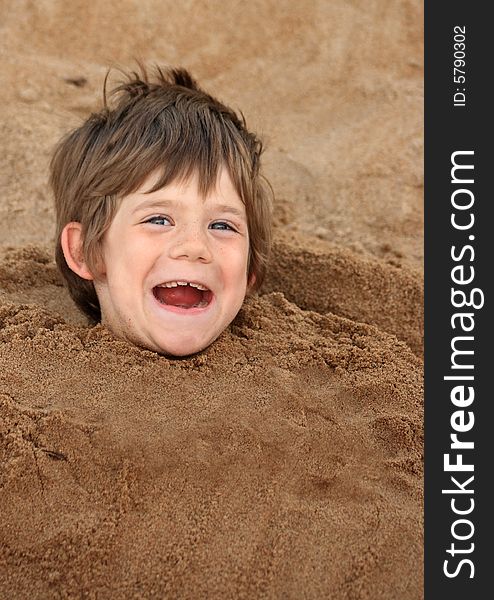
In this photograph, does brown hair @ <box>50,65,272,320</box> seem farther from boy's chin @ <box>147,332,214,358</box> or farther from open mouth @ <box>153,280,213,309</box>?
boy's chin @ <box>147,332,214,358</box>

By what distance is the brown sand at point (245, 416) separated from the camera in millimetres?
1579

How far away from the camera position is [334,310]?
2.71 metres

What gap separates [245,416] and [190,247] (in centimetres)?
49

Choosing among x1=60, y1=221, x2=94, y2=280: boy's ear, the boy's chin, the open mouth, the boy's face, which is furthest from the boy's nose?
x1=60, y1=221, x2=94, y2=280: boy's ear

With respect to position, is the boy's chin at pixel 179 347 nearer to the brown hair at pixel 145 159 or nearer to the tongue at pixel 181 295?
the tongue at pixel 181 295

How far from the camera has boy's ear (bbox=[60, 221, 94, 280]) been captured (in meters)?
2.37

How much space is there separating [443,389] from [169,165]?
37.9 inches

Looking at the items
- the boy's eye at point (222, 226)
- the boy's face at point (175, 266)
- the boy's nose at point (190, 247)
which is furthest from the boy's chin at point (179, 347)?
the boy's eye at point (222, 226)

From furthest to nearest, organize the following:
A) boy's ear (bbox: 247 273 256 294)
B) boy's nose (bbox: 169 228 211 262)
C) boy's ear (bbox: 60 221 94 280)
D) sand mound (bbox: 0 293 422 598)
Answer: boy's ear (bbox: 247 273 256 294) < boy's ear (bbox: 60 221 94 280) < boy's nose (bbox: 169 228 211 262) < sand mound (bbox: 0 293 422 598)

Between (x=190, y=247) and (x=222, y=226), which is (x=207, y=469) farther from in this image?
(x=222, y=226)

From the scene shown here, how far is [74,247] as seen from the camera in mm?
2402

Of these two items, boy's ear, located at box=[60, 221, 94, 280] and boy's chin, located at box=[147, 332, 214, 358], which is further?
boy's ear, located at box=[60, 221, 94, 280]

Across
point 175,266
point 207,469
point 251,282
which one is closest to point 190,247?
point 175,266

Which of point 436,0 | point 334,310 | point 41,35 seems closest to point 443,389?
point 334,310
